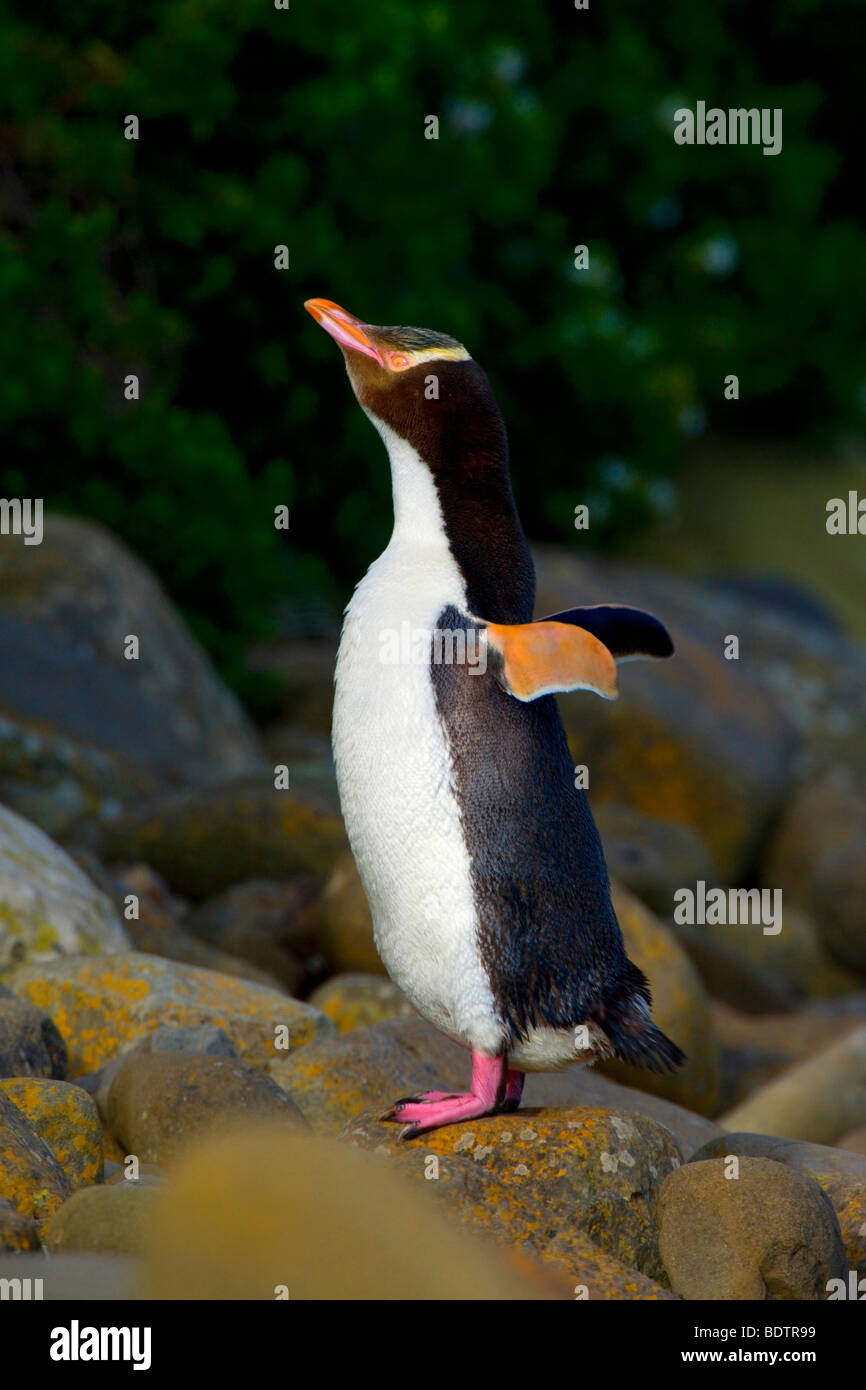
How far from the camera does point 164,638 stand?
34.5 feet

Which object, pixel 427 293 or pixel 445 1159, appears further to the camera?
pixel 427 293

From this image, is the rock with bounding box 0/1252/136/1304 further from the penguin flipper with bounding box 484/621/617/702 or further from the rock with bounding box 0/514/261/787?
the rock with bounding box 0/514/261/787

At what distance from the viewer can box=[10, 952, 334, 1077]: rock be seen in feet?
17.3

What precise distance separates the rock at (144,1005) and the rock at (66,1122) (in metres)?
0.94

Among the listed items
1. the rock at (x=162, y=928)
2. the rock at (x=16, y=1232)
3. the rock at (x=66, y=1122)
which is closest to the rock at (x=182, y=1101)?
the rock at (x=66, y=1122)

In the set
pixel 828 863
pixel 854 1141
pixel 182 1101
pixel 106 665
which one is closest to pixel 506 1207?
pixel 182 1101

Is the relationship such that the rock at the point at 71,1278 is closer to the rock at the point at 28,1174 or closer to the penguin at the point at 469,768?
the rock at the point at 28,1174

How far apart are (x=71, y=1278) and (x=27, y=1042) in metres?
1.47

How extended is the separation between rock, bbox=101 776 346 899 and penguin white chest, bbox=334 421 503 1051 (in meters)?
3.45

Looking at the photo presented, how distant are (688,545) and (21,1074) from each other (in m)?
16.2

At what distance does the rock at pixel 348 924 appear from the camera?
7.02 metres

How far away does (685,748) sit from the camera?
12055 mm

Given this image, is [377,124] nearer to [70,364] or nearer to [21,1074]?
[70,364]

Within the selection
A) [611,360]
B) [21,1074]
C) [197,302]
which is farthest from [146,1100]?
[611,360]
